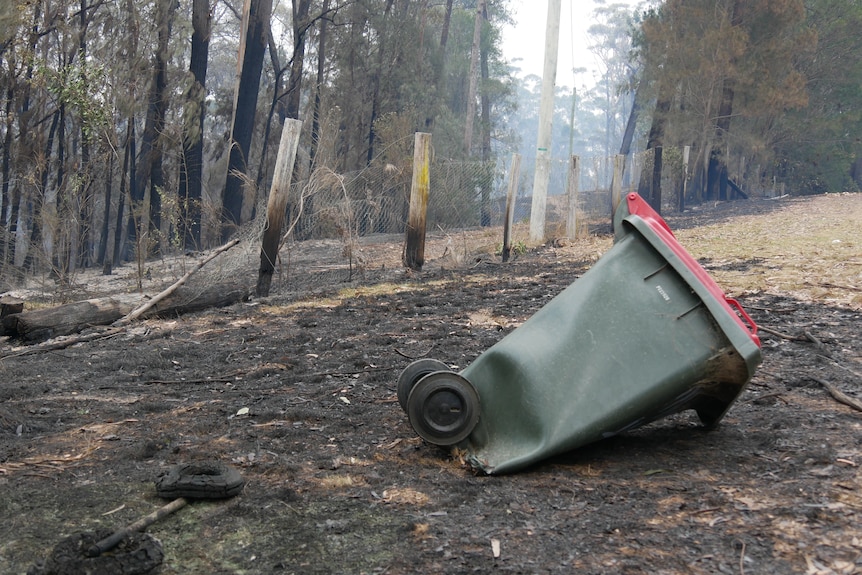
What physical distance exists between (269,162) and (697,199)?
14.8m

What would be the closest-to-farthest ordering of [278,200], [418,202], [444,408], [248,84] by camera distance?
[444,408] < [278,200] < [418,202] < [248,84]

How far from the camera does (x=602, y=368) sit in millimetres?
3621

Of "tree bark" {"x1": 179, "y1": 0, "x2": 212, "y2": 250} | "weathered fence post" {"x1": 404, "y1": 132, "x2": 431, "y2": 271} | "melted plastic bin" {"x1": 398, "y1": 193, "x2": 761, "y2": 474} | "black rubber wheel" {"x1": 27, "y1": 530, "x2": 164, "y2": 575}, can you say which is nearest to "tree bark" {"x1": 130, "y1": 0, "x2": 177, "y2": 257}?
"tree bark" {"x1": 179, "y1": 0, "x2": 212, "y2": 250}

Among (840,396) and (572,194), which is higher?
(572,194)

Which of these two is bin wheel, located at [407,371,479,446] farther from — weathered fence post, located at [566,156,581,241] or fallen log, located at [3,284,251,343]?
weathered fence post, located at [566,156,581,241]

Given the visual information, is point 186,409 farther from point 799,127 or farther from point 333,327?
point 799,127

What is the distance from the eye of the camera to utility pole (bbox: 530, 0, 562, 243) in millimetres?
15633

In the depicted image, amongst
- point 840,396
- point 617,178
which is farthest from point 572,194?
point 840,396

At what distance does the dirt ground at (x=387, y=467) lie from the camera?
283 centimetres

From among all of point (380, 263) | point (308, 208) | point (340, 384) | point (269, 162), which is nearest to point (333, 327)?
point (340, 384)

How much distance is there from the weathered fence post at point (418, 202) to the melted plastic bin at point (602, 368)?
24.9 ft

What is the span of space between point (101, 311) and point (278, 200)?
2.48m

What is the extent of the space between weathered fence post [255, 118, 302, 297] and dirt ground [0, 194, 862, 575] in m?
2.67

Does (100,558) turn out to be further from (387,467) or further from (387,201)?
(387,201)
